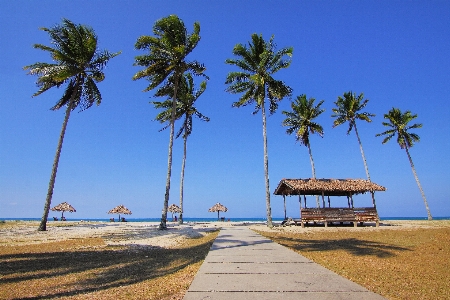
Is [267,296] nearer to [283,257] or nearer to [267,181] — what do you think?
[283,257]

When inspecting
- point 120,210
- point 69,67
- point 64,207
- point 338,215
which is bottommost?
point 338,215

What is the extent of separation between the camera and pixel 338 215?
2397cm

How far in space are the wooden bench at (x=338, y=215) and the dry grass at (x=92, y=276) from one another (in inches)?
729

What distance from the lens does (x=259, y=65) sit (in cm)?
2406

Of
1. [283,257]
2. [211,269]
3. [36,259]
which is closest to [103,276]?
[211,269]

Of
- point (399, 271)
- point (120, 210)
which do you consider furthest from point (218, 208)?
point (399, 271)

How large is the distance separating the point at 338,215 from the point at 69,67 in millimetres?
26637

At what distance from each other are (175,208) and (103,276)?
42912mm

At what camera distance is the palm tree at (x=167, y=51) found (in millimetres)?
19797

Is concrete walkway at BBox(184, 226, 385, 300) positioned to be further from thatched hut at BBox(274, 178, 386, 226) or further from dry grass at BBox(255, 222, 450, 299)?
thatched hut at BBox(274, 178, 386, 226)

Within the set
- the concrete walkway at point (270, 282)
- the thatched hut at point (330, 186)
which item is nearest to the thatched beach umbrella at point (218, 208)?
the thatched hut at point (330, 186)

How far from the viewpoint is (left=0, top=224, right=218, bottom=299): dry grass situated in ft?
14.6

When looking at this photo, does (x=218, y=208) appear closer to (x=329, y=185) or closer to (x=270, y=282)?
(x=329, y=185)

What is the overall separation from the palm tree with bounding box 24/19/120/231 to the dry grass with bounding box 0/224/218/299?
13188mm
